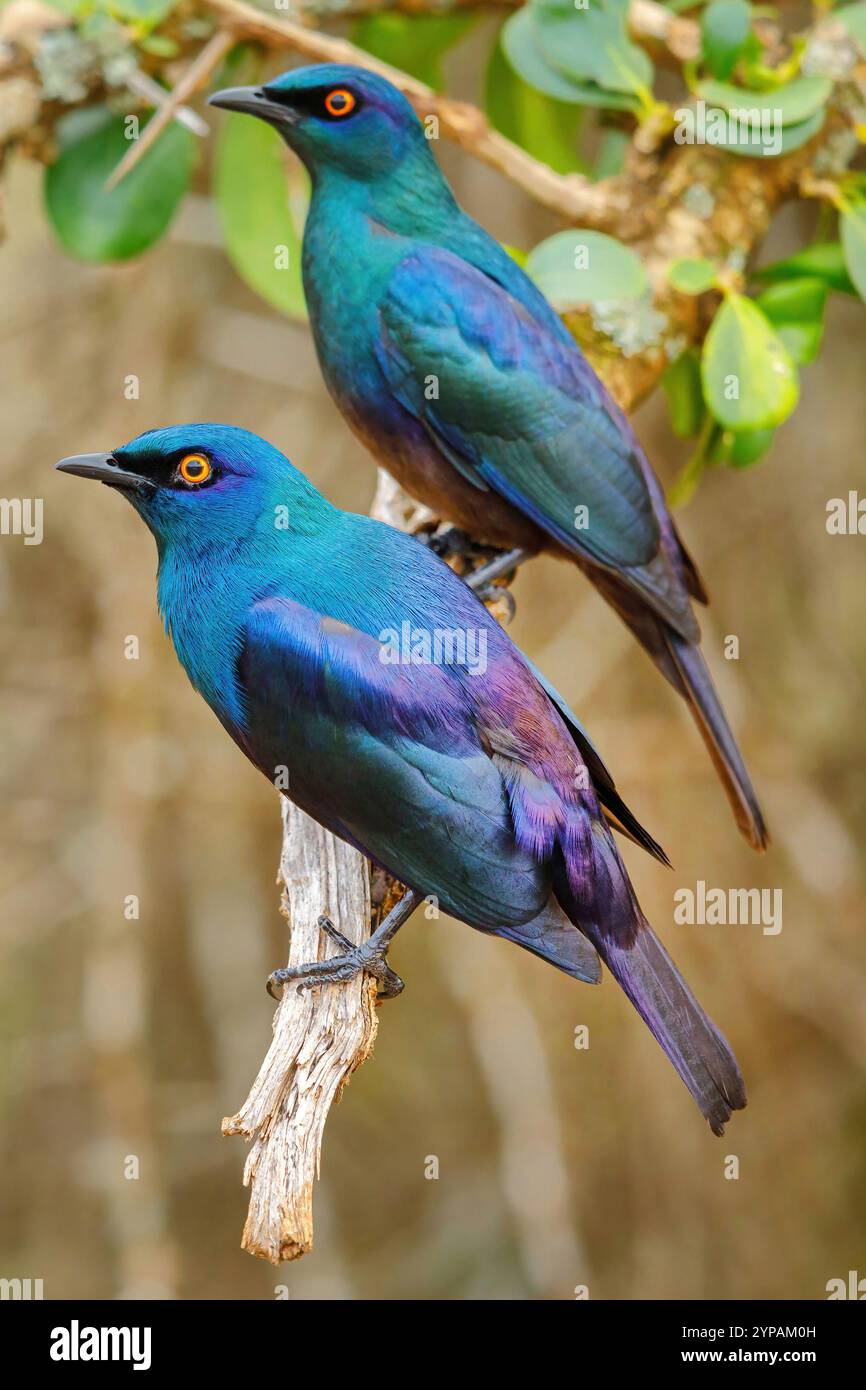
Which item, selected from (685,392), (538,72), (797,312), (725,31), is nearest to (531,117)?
(538,72)

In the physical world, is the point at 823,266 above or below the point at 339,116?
below

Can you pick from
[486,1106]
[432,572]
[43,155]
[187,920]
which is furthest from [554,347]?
[486,1106]

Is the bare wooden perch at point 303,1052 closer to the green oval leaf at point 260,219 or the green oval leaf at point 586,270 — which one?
the green oval leaf at point 586,270

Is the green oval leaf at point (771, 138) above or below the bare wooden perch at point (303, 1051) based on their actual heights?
→ above

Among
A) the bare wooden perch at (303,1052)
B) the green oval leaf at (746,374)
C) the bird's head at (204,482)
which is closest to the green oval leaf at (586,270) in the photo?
the green oval leaf at (746,374)

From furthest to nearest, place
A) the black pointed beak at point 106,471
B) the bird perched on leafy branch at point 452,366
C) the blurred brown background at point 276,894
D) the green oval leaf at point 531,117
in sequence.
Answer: the blurred brown background at point 276,894 → the green oval leaf at point 531,117 → the bird perched on leafy branch at point 452,366 → the black pointed beak at point 106,471

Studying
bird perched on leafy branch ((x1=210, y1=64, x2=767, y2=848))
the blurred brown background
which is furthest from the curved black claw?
the blurred brown background

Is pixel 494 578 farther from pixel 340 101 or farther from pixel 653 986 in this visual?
pixel 653 986
